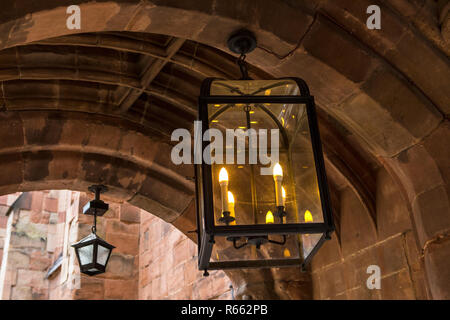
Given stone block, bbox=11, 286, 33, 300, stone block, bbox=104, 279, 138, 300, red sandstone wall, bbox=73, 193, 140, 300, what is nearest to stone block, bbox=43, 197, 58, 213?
stone block, bbox=11, 286, 33, 300

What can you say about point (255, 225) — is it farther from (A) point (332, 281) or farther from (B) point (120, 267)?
(B) point (120, 267)

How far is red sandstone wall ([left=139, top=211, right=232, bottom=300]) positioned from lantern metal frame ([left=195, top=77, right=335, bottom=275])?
2.60 metres

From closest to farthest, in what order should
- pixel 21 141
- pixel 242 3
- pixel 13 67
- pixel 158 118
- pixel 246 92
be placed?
pixel 246 92 < pixel 242 3 < pixel 13 67 < pixel 21 141 < pixel 158 118

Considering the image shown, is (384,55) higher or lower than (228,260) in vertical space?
higher

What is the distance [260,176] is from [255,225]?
27 cm

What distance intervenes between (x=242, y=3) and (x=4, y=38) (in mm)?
1041

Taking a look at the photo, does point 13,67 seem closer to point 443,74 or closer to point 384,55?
point 384,55

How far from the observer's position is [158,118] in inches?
152

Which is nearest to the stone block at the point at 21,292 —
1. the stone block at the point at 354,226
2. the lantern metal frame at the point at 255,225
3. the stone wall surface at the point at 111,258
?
the stone wall surface at the point at 111,258

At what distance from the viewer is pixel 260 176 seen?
2.09 m

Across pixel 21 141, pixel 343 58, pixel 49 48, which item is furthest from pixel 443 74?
pixel 21 141

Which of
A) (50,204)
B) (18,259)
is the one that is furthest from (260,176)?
(50,204)
